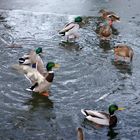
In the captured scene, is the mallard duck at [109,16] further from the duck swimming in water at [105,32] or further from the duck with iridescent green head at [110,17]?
the duck swimming in water at [105,32]

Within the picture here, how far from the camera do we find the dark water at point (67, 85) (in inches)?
320

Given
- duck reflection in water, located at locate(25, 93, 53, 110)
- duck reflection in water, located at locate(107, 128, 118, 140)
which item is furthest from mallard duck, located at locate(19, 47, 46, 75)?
duck reflection in water, located at locate(107, 128, 118, 140)

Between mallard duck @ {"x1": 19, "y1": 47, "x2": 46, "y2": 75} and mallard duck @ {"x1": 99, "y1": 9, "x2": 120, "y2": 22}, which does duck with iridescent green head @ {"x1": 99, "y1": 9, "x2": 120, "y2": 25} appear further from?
mallard duck @ {"x1": 19, "y1": 47, "x2": 46, "y2": 75}

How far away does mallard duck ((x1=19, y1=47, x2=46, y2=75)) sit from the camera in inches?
383

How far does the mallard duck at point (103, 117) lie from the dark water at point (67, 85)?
103 mm

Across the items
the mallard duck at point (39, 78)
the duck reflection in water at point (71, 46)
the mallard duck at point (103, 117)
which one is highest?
the duck reflection in water at point (71, 46)

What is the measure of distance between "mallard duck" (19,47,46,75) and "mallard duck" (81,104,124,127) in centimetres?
171

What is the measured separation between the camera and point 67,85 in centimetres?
964

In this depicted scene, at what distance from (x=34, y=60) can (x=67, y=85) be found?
0.91 m

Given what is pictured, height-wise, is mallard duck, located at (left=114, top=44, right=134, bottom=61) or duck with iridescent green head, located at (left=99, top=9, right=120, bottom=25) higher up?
duck with iridescent green head, located at (left=99, top=9, right=120, bottom=25)

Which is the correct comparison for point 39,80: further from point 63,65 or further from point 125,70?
point 125,70

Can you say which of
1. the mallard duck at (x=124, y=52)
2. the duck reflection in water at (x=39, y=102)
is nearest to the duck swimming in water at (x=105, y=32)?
the mallard duck at (x=124, y=52)

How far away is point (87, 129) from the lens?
321 inches

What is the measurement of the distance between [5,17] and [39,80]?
4945 mm
